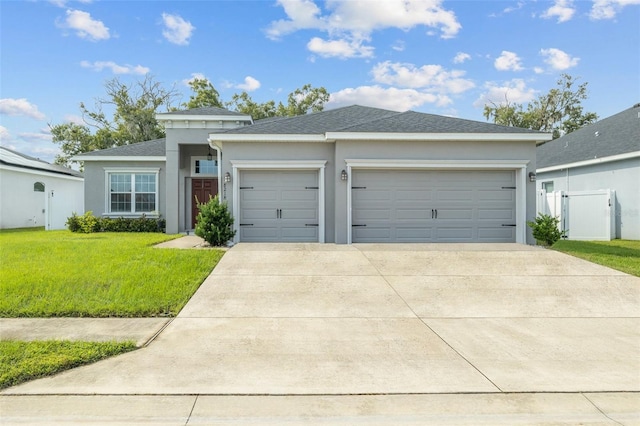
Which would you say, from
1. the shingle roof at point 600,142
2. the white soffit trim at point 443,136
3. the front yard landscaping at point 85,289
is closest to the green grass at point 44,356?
the front yard landscaping at point 85,289

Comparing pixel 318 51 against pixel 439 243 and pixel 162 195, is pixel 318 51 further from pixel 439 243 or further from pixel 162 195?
pixel 439 243

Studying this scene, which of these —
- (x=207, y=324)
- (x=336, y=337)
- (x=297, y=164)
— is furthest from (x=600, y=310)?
(x=297, y=164)

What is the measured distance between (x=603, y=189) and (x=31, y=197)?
2829 cm

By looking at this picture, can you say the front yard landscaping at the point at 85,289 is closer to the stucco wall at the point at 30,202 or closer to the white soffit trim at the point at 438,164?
the white soffit trim at the point at 438,164

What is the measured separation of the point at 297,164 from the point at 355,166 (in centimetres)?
178

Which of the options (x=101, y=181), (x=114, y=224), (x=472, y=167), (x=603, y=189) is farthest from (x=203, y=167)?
(x=603, y=189)

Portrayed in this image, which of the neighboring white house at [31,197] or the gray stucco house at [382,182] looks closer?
the gray stucco house at [382,182]

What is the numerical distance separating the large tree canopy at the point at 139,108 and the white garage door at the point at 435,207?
76.7 ft

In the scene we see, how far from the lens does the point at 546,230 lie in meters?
10.9

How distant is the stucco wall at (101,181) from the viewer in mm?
16500

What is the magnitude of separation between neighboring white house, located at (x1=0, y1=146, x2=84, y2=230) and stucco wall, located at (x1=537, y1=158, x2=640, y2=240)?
83.6 ft

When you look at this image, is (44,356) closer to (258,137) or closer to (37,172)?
(258,137)

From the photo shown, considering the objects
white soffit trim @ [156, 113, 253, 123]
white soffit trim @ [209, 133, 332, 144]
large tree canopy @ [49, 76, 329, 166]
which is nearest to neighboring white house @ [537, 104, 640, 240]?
white soffit trim @ [209, 133, 332, 144]

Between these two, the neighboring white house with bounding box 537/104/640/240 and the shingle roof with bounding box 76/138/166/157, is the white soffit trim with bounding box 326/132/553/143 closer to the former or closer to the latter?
the neighboring white house with bounding box 537/104/640/240
